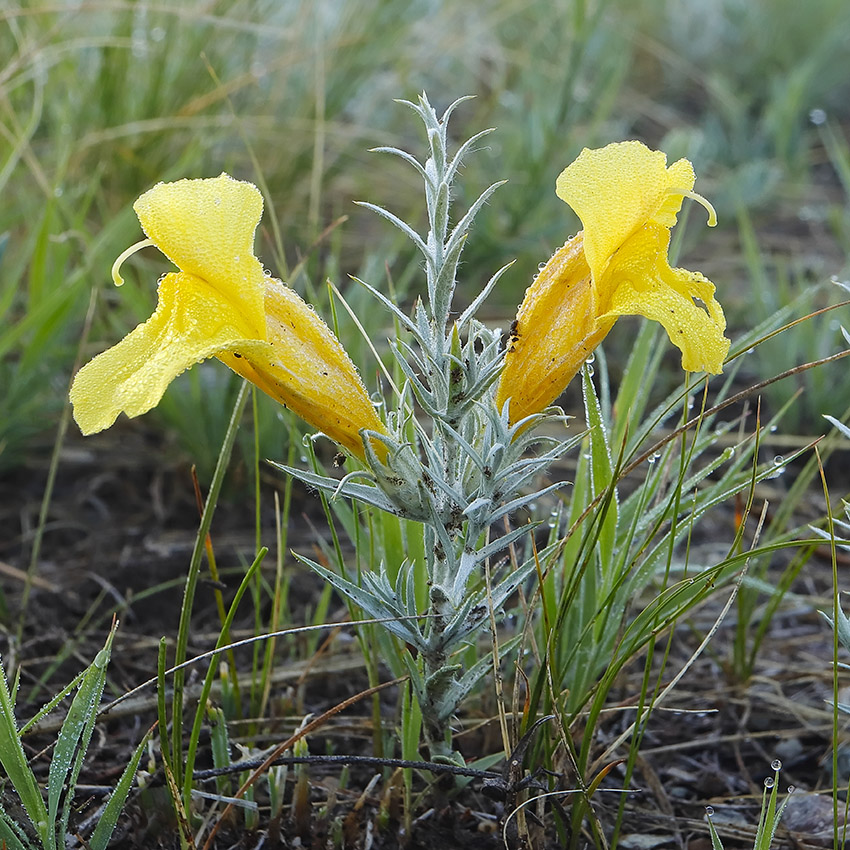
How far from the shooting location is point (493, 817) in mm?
1384

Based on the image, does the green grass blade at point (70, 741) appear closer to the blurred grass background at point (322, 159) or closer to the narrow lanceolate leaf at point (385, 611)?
the narrow lanceolate leaf at point (385, 611)

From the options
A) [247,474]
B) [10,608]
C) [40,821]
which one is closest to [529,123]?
[247,474]

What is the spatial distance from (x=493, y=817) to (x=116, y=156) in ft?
7.70

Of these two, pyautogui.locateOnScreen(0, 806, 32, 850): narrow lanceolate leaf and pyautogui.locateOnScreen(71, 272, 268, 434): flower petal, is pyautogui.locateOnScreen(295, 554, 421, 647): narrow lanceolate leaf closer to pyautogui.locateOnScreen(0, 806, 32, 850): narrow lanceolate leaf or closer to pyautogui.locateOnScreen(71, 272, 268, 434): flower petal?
pyautogui.locateOnScreen(71, 272, 268, 434): flower petal

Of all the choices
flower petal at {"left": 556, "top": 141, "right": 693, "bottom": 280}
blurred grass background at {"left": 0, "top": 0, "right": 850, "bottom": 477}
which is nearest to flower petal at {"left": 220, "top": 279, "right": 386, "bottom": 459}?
flower petal at {"left": 556, "top": 141, "right": 693, "bottom": 280}

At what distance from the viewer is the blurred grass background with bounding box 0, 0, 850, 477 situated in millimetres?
2217

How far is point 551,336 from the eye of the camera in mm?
1176

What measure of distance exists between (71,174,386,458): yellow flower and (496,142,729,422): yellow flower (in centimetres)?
26

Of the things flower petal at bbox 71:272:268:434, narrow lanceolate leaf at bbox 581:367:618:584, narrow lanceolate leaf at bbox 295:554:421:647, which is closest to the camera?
flower petal at bbox 71:272:268:434

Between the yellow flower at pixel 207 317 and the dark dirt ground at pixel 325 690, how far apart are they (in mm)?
567

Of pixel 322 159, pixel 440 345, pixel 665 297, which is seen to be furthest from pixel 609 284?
pixel 322 159

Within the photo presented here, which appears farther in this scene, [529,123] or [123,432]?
[529,123]

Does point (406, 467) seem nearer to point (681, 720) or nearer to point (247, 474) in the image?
point (681, 720)

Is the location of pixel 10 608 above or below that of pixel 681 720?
above
